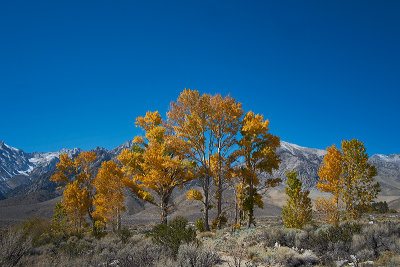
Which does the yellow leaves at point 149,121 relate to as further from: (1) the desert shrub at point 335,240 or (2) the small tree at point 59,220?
(1) the desert shrub at point 335,240

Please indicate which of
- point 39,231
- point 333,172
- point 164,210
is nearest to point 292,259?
point 333,172

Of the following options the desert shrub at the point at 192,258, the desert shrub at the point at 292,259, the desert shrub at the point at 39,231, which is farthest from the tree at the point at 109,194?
the desert shrub at the point at 292,259

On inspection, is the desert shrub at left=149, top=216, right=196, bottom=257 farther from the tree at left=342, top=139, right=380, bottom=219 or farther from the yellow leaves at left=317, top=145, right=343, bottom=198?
Answer: the yellow leaves at left=317, top=145, right=343, bottom=198

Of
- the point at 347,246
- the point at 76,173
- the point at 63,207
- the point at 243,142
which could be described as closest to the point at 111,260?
the point at 347,246

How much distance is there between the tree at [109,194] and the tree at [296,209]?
12899mm

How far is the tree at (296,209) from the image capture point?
1512 centimetres

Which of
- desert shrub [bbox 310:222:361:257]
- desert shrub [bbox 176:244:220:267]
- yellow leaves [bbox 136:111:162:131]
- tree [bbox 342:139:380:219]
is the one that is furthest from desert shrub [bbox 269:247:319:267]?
yellow leaves [bbox 136:111:162:131]

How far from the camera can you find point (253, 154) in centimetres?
1828

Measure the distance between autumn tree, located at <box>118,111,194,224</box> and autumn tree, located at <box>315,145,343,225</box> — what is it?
9209mm

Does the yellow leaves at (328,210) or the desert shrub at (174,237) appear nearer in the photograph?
the desert shrub at (174,237)

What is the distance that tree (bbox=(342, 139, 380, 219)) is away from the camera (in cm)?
1523

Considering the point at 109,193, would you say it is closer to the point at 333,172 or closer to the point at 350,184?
the point at 333,172

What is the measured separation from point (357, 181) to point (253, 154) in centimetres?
664

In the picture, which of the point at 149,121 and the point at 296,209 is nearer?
the point at 296,209
